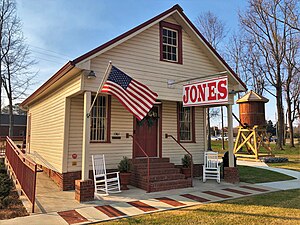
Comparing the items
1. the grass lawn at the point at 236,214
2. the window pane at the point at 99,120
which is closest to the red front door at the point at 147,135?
the window pane at the point at 99,120

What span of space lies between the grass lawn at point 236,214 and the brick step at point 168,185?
178 centimetres

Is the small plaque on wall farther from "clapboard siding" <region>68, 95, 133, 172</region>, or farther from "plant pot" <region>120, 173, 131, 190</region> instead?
"plant pot" <region>120, 173, 131, 190</region>

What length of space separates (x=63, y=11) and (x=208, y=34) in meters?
17.8

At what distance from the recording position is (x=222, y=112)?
29.9m

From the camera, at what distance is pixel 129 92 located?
669cm

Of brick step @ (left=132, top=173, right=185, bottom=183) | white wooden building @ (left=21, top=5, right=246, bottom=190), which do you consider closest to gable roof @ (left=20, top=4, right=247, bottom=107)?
white wooden building @ (left=21, top=5, right=246, bottom=190)

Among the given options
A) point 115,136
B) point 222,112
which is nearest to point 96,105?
point 115,136

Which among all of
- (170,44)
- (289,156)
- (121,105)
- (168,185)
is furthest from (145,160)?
(289,156)

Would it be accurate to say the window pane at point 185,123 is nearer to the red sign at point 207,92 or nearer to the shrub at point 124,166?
the red sign at point 207,92

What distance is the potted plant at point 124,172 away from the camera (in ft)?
25.7

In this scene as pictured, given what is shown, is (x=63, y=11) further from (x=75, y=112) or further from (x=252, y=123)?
(x=252, y=123)

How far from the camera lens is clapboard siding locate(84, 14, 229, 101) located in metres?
8.17

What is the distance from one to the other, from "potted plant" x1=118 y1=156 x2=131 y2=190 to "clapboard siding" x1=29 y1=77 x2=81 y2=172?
1.98m

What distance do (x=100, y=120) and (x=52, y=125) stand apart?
246cm
